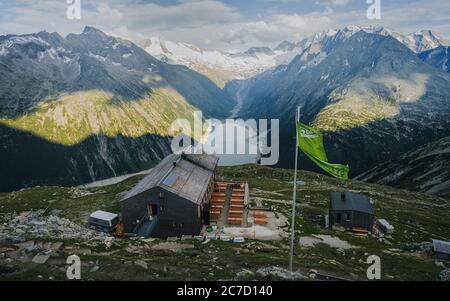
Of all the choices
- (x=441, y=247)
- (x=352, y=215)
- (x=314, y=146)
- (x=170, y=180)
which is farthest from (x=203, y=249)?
(x=441, y=247)

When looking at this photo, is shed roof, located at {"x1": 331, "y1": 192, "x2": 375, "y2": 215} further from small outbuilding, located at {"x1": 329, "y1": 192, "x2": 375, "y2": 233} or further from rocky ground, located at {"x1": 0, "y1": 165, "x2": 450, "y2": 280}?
rocky ground, located at {"x1": 0, "y1": 165, "x2": 450, "y2": 280}

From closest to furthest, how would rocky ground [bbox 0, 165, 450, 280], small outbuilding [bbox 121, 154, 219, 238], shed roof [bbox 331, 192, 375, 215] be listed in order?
1. rocky ground [bbox 0, 165, 450, 280]
2. small outbuilding [bbox 121, 154, 219, 238]
3. shed roof [bbox 331, 192, 375, 215]

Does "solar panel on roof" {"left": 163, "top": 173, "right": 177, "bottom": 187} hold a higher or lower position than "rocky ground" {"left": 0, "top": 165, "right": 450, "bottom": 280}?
higher

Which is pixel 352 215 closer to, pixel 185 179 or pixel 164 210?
pixel 185 179

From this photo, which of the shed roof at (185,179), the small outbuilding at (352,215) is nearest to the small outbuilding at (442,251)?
the small outbuilding at (352,215)

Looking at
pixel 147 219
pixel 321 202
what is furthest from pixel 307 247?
pixel 321 202

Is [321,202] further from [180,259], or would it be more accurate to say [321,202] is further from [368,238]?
[180,259]

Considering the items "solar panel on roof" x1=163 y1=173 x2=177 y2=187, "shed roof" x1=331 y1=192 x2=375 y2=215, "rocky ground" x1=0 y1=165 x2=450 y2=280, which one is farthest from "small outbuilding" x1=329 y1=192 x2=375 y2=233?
"solar panel on roof" x1=163 y1=173 x2=177 y2=187
